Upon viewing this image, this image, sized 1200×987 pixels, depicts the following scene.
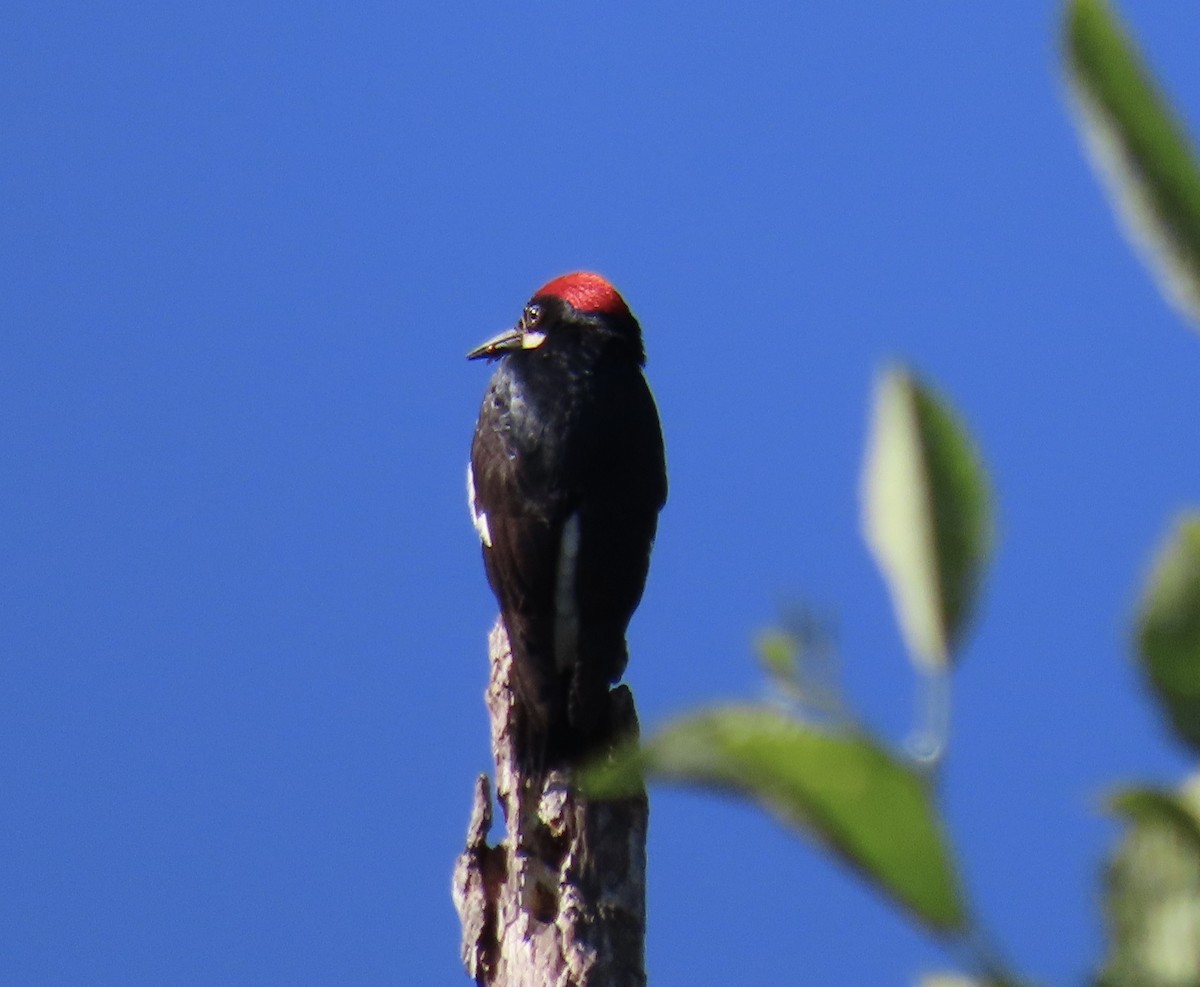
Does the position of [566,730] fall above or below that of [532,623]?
below

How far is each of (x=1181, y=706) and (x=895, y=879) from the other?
0.10 m

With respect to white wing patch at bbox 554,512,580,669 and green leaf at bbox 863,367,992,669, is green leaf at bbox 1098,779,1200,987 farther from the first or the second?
white wing patch at bbox 554,512,580,669

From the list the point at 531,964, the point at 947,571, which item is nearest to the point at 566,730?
the point at 531,964

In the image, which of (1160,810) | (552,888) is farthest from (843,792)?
(552,888)

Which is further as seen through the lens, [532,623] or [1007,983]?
[532,623]

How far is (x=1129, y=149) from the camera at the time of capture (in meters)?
0.42

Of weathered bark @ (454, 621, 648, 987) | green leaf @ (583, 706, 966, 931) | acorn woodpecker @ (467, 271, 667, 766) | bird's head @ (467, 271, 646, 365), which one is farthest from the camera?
bird's head @ (467, 271, 646, 365)

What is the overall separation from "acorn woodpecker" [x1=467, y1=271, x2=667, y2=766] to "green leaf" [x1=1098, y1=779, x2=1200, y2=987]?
3.09m

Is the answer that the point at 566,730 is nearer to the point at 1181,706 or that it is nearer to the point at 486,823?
the point at 486,823

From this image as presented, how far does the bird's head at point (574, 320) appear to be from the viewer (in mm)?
4949

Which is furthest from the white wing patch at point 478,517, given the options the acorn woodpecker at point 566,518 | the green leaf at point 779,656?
the green leaf at point 779,656

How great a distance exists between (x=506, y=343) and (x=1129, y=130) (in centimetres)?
505

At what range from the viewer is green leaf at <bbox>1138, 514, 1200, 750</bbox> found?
43 cm

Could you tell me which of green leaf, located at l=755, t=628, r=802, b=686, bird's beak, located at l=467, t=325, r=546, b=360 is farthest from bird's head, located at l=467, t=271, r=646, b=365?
green leaf, located at l=755, t=628, r=802, b=686
